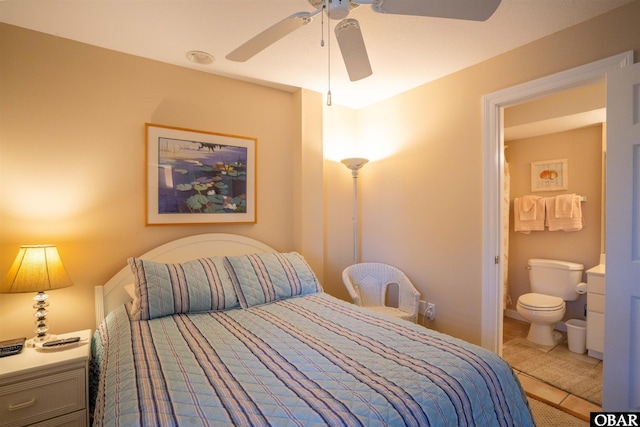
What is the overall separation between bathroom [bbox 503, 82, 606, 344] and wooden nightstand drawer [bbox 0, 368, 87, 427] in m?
3.80

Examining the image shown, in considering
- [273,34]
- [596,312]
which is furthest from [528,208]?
[273,34]

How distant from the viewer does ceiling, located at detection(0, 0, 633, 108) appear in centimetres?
171

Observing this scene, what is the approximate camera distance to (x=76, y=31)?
6.40 ft

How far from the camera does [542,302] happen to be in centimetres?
299

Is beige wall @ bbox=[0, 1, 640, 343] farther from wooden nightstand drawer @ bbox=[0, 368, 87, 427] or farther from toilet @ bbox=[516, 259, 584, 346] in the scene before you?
toilet @ bbox=[516, 259, 584, 346]

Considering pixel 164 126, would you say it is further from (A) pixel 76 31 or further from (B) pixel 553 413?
(B) pixel 553 413

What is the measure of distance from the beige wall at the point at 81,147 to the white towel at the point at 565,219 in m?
3.25

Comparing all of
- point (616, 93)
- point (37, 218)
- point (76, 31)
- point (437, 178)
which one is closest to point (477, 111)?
point (437, 178)

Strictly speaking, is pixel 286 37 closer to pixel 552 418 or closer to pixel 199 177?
pixel 199 177

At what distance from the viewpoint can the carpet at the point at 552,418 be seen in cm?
194

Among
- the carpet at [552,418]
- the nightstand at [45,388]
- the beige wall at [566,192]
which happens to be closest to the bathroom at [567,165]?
the beige wall at [566,192]

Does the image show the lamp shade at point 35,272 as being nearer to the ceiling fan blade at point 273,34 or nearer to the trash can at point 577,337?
the ceiling fan blade at point 273,34

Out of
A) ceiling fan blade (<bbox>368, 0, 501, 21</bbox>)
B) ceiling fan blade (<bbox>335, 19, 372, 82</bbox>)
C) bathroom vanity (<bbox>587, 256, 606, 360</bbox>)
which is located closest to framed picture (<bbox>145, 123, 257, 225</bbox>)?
ceiling fan blade (<bbox>335, 19, 372, 82</bbox>)

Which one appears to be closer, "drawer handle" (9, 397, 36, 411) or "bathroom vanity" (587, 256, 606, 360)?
"drawer handle" (9, 397, 36, 411)
